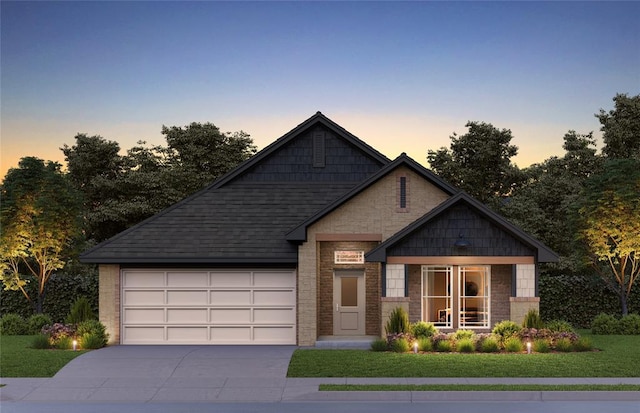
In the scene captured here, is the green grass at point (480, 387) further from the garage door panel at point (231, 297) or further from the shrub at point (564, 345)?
the garage door panel at point (231, 297)

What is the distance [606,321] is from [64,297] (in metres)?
21.6

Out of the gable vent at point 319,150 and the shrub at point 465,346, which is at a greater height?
the gable vent at point 319,150

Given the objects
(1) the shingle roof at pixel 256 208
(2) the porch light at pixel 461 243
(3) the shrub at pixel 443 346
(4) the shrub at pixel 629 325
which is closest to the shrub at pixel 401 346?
(3) the shrub at pixel 443 346

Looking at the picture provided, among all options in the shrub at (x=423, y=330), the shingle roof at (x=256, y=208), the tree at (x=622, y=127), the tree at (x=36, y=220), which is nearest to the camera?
the shrub at (x=423, y=330)

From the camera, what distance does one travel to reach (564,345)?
862 inches

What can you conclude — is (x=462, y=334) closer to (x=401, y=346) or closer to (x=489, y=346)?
(x=489, y=346)

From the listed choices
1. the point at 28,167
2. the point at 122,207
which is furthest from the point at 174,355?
the point at 122,207

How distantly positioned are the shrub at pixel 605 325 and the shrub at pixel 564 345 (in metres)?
6.11

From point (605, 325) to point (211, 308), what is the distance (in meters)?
14.8

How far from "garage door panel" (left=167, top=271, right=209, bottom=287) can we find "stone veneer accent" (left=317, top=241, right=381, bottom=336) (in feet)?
13.3

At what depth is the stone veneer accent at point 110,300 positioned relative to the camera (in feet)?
81.7

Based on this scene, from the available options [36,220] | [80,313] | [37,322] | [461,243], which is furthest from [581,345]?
[36,220]

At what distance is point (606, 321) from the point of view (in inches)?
1086

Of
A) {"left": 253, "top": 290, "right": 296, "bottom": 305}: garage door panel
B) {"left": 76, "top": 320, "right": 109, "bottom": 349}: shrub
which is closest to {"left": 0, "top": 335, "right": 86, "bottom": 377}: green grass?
{"left": 76, "top": 320, "right": 109, "bottom": 349}: shrub
